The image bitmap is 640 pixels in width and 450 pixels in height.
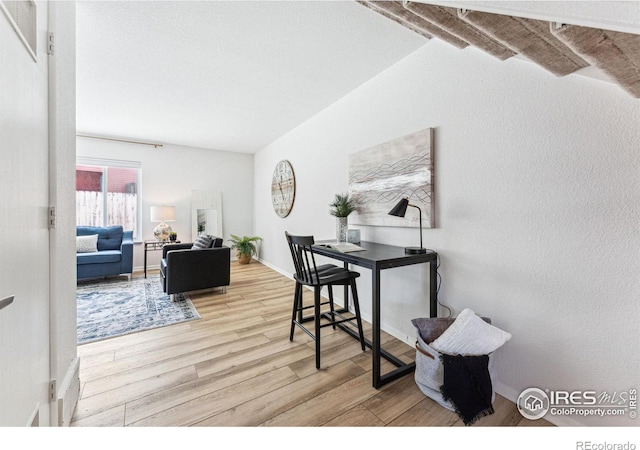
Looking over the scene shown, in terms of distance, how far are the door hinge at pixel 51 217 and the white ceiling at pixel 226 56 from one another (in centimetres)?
149

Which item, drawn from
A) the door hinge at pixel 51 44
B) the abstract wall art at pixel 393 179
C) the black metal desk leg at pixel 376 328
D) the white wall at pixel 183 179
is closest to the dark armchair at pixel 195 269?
the abstract wall art at pixel 393 179

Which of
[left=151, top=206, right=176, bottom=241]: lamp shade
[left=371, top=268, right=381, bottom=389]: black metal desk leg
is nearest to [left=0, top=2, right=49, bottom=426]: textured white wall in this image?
[left=371, top=268, right=381, bottom=389]: black metal desk leg

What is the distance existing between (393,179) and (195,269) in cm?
263

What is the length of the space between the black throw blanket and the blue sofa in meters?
4.59

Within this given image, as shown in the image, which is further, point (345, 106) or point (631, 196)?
point (345, 106)

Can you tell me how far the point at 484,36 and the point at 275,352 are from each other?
91.1 inches

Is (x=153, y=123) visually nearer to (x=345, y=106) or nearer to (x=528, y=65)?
(x=345, y=106)

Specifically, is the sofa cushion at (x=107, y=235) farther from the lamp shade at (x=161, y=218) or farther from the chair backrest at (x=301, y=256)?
the chair backrest at (x=301, y=256)

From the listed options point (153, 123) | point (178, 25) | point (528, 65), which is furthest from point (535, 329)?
point (153, 123)

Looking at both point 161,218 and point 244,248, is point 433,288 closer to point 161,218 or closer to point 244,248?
point 244,248

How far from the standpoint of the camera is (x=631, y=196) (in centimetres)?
113

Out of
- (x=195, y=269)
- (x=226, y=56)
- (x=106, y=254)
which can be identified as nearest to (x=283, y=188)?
(x=195, y=269)

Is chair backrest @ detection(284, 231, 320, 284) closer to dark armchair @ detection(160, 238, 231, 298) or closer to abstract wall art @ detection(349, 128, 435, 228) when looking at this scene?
abstract wall art @ detection(349, 128, 435, 228)
